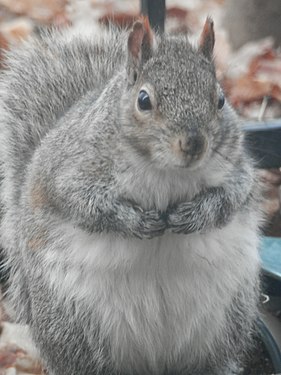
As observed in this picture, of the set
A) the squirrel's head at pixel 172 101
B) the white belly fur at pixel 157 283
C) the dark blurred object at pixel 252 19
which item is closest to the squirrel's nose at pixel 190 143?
the squirrel's head at pixel 172 101

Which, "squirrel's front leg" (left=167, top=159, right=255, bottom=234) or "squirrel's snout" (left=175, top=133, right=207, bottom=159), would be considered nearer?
"squirrel's snout" (left=175, top=133, right=207, bottom=159)

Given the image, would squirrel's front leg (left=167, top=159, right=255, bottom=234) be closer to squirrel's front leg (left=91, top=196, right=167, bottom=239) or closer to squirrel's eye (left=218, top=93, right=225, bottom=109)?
squirrel's front leg (left=91, top=196, right=167, bottom=239)

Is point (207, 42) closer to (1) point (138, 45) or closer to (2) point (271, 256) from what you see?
(1) point (138, 45)

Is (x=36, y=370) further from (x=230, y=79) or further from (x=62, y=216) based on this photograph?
(x=230, y=79)

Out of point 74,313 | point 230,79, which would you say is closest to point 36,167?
point 74,313

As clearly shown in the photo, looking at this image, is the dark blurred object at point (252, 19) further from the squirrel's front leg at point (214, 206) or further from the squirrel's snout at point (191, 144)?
the squirrel's snout at point (191, 144)

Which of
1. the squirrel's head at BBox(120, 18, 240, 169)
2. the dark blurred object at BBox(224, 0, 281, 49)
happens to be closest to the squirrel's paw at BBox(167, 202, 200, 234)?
the squirrel's head at BBox(120, 18, 240, 169)

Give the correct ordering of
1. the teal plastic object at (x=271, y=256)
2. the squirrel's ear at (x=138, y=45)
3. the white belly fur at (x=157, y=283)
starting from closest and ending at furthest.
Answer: the squirrel's ear at (x=138, y=45), the white belly fur at (x=157, y=283), the teal plastic object at (x=271, y=256)

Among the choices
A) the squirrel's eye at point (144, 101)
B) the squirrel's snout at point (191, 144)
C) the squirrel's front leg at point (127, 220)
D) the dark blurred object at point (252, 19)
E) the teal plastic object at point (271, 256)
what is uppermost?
the dark blurred object at point (252, 19)
